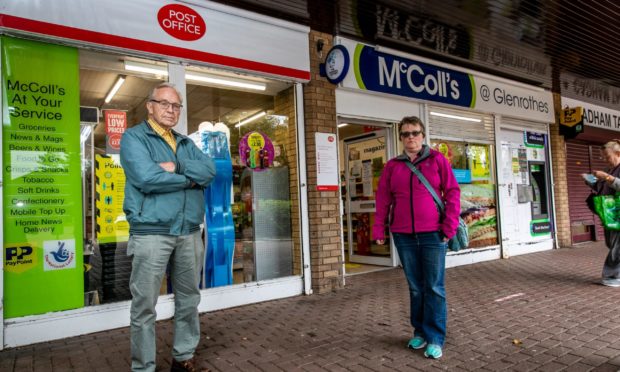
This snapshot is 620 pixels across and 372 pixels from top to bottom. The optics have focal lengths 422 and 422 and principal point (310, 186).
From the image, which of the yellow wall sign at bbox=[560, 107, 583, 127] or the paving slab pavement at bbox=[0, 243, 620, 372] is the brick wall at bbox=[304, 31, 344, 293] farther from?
the yellow wall sign at bbox=[560, 107, 583, 127]

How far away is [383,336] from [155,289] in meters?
2.00

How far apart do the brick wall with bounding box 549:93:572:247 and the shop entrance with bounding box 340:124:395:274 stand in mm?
4587

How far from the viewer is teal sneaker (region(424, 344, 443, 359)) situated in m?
3.11

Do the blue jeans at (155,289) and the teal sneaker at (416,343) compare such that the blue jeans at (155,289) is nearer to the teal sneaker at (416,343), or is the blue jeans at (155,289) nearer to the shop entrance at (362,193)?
the teal sneaker at (416,343)

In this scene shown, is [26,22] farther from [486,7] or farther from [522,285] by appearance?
[522,285]

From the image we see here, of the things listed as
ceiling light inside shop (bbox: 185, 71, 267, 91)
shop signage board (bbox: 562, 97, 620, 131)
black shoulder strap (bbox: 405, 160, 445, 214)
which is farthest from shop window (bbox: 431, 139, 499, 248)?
black shoulder strap (bbox: 405, 160, 445, 214)

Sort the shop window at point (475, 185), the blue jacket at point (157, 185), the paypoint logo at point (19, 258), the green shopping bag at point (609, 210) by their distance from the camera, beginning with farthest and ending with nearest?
the shop window at point (475, 185) < the green shopping bag at point (609, 210) < the paypoint logo at point (19, 258) < the blue jacket at point (157, 185)

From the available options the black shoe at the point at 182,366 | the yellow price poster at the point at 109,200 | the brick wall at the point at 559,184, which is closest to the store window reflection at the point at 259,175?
the yellow price poster at the point at 109,200

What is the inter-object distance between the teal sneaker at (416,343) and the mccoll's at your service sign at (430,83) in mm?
3641

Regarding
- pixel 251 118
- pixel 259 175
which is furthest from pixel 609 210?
pixel 251 118

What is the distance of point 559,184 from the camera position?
9562 mm

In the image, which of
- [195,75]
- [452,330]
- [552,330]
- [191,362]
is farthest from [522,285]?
[195,75]

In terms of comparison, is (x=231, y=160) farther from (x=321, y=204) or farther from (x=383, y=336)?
(x=383, y=336)

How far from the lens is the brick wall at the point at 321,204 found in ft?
18.3
